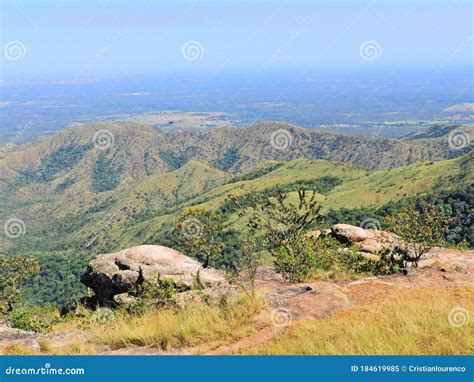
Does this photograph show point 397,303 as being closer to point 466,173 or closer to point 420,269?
point 420,269

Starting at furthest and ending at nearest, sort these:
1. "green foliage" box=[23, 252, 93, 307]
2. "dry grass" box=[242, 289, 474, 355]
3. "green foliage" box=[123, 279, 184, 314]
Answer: "green foliage" box=[23, 252, 93, 307] < "green foliage" box=[123, 279, 184, 314] < "dry grass" box=[242, 289, 474, 355]

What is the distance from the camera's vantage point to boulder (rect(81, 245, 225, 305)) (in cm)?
2189

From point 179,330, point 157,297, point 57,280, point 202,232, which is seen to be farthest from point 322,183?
point 179,330

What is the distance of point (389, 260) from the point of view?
21.8 metres

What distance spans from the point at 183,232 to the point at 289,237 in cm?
767

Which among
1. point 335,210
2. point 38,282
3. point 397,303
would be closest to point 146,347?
point 397,303

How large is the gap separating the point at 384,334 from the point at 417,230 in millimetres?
13794

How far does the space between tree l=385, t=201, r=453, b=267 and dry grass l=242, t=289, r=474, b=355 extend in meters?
10.2

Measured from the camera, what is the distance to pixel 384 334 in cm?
967

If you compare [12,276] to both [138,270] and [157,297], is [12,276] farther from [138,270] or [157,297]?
[157,297]

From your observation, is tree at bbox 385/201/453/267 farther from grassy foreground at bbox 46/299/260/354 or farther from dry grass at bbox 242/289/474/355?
grassy foreground at bbox 46/299/260/354

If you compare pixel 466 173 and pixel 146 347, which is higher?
pixel 146 347

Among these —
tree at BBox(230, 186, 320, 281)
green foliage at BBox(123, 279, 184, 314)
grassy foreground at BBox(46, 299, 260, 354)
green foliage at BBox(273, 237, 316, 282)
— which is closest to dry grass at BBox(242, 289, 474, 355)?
grassy foreground at BBox(46, 299, 260, 354)

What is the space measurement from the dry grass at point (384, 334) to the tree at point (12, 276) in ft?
82.2
